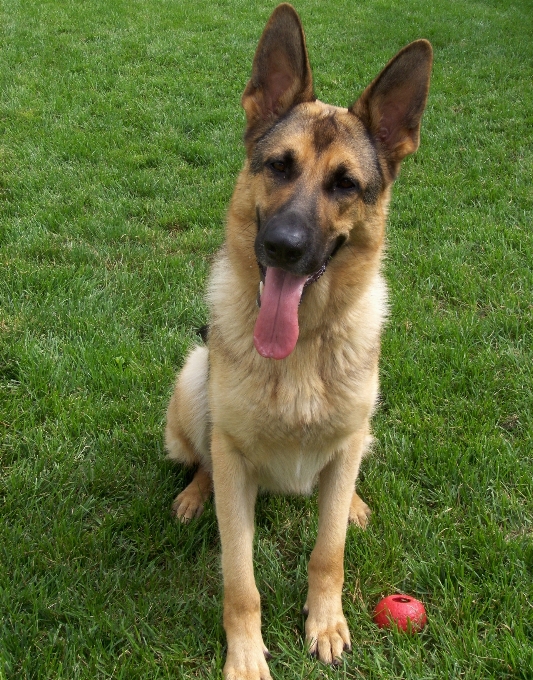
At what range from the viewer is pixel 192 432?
3189mm

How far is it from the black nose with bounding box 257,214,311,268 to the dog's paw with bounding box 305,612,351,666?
4.92 feet

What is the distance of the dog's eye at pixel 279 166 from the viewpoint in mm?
2648

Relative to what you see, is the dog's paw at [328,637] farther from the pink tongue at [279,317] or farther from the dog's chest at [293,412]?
the pink tongue at [279,317]

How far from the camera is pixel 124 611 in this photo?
266 cm

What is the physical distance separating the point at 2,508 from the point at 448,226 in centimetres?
440

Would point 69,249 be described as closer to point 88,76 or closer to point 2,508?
point 2,508

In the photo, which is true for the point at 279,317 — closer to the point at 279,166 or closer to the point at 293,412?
the point at 293,412

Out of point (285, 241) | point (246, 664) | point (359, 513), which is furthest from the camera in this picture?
point (359, 513)

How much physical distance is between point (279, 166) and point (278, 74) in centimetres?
51

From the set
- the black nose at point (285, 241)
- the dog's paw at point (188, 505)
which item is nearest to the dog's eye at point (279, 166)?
the black nose at point (285, 241)

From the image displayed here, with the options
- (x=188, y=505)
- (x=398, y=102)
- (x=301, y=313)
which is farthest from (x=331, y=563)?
(x=398, y=102)

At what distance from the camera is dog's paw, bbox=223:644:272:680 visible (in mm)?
2459

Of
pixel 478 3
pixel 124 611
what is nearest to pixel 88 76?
pixel 124 611

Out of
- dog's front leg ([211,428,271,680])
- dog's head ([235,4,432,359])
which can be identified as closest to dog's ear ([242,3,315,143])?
dog's head ([235,4,432,359])
